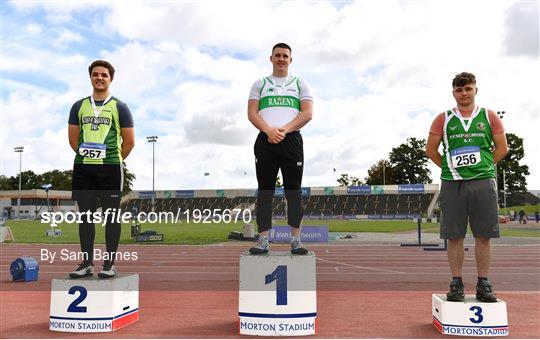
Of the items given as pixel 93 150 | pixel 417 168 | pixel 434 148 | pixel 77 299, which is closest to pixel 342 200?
pixel 417 168

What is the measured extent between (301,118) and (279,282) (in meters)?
1.54

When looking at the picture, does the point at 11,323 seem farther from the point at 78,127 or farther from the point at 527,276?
the point at 527,276

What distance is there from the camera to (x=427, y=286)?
8578 mm

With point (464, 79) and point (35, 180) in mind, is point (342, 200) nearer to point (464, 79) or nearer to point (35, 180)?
point (464, 79)

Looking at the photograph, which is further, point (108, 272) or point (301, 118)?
point (108, 272)

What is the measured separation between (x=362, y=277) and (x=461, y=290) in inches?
199

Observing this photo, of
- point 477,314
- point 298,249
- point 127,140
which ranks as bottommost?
point 477,314

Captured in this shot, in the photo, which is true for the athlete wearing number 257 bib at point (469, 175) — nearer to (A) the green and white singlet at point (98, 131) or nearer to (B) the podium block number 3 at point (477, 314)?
(B) the podium block number 3 at point (477, 314)

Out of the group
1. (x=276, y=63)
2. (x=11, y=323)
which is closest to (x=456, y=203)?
(x=276, y=63)

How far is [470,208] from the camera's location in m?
4.88

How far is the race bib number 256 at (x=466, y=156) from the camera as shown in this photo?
484cm

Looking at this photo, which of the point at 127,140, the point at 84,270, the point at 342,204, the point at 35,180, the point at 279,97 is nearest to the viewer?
the point at 279,97

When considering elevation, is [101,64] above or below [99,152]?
above

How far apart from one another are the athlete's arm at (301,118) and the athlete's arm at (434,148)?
1191 millimetres
